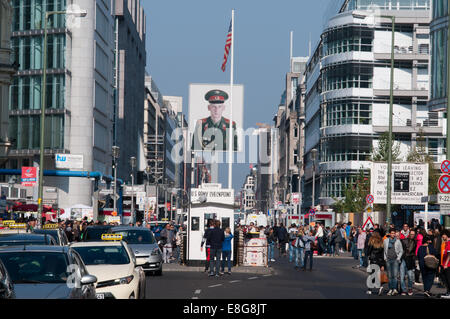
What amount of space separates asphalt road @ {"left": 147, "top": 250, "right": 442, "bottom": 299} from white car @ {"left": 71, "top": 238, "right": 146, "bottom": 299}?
9.87 feet

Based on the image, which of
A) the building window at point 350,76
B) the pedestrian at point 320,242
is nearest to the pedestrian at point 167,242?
the pedestrian at point 320,242

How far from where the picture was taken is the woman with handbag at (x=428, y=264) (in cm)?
2486

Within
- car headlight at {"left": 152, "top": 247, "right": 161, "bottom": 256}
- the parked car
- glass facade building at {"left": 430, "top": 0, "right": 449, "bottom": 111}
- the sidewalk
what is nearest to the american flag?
the sidewalk

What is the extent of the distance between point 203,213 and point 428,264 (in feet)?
45.3

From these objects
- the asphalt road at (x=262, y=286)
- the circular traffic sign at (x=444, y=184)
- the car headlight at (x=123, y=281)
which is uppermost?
the circular traffic sign at (x=444, y=184)

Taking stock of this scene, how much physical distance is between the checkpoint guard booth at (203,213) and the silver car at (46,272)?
23.2m

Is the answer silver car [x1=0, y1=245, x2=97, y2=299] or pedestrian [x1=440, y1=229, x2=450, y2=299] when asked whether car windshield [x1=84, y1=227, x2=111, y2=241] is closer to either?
pedestrian [x1=440, y1=229, x2=450, y2=299]

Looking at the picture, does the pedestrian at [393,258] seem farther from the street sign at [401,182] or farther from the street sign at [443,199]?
the street sign at [401,182]

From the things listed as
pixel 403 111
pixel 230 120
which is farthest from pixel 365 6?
pixel 230 120

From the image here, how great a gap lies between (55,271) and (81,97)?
7409 centimetres

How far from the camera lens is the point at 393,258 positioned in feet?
85.0

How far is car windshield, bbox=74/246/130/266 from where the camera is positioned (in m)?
18.9

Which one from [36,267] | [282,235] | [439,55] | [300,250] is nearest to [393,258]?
[300,250]
